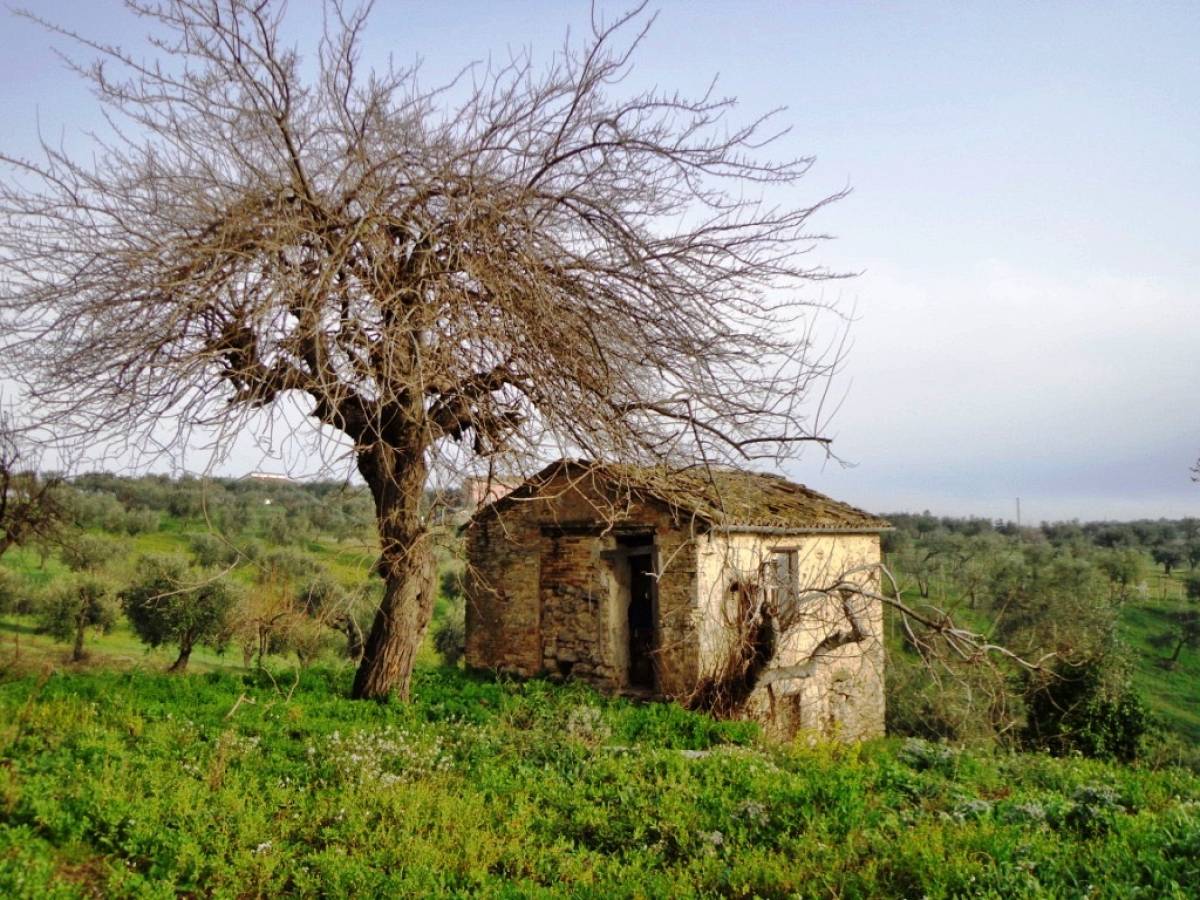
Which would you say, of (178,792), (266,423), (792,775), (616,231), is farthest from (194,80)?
(792,775)

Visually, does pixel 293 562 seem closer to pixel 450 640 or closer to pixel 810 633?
pixel 450 640

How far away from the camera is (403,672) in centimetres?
978

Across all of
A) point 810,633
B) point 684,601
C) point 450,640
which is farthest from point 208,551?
point 810,633

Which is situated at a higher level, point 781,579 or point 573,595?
point 781,579

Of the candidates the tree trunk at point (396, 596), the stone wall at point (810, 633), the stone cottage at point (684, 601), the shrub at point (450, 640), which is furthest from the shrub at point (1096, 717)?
the shrub at point (450, 640)

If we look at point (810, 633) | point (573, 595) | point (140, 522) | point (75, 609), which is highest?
point (140, 522)

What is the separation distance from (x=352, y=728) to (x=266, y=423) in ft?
11.1

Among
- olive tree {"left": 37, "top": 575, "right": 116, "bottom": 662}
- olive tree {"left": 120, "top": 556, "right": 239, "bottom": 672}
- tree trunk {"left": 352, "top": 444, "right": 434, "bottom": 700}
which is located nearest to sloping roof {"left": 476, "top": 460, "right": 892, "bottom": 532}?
tree trunk {"left": 352, "top": 444, "right": 434, "bottom": 700}

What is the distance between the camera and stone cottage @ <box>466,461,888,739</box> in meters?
12.0

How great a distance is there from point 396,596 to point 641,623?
669cm

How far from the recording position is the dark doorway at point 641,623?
1444cm

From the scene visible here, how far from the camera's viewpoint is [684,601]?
41.9 feet

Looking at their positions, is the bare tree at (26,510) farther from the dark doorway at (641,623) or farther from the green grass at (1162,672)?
the green grass at (1162,672)

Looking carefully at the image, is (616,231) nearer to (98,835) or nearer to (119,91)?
(119,91)
